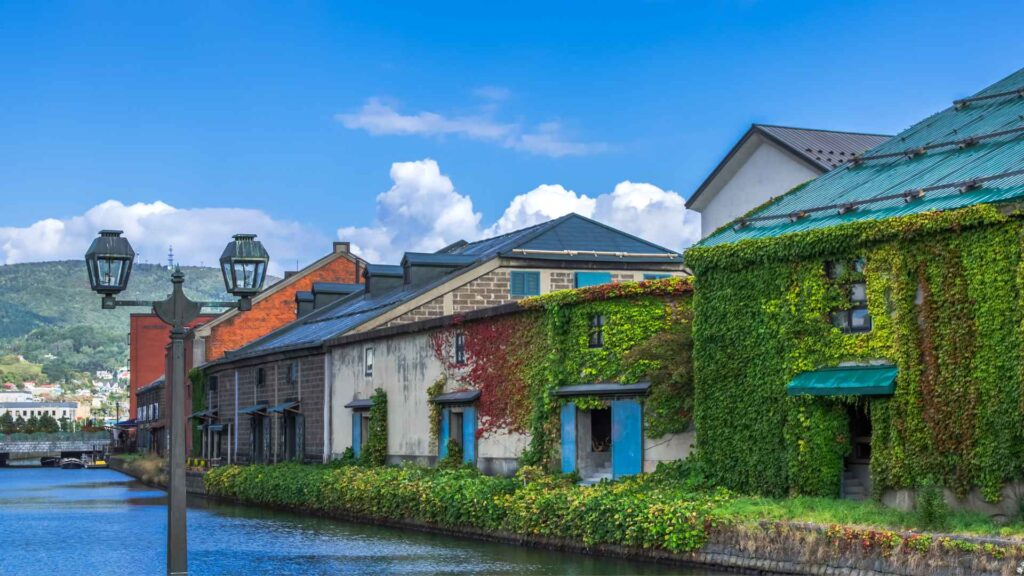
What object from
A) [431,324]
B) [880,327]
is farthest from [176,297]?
[431,324]

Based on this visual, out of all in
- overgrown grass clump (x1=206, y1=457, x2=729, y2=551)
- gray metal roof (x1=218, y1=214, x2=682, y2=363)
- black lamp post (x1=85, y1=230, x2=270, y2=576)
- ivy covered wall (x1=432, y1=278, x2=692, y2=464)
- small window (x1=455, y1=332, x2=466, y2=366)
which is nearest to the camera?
black lamp post (x1=85, y1=230, x2=270, y2=576)

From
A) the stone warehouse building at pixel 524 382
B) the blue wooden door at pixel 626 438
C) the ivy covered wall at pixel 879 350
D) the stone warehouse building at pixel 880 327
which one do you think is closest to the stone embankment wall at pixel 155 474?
the stone warehouse building at pixel 524 382

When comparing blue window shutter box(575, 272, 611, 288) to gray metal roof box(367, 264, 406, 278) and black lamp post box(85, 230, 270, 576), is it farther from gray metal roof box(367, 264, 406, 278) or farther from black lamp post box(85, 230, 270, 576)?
black lamp post box(85, 230, 270, 576)

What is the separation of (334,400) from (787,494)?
23.6 meters

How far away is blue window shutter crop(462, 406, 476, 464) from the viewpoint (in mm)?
37125

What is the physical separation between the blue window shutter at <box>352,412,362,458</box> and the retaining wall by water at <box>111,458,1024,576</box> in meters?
18.9

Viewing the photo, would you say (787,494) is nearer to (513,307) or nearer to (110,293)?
(513,307)

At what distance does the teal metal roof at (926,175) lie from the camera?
24.2 metres

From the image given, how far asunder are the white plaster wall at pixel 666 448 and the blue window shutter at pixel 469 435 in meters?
7.81

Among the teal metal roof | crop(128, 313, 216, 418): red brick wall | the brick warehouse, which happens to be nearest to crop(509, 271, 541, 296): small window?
the teal metal roof

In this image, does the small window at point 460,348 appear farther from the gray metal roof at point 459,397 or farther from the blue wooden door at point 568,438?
the blue wooden door at point 568,438

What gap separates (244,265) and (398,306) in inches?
1099

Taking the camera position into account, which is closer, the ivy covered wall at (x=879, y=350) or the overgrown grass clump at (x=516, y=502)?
Answer: the ivy covered wall at (x=879, y=350)

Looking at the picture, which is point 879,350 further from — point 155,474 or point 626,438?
point 155,474
